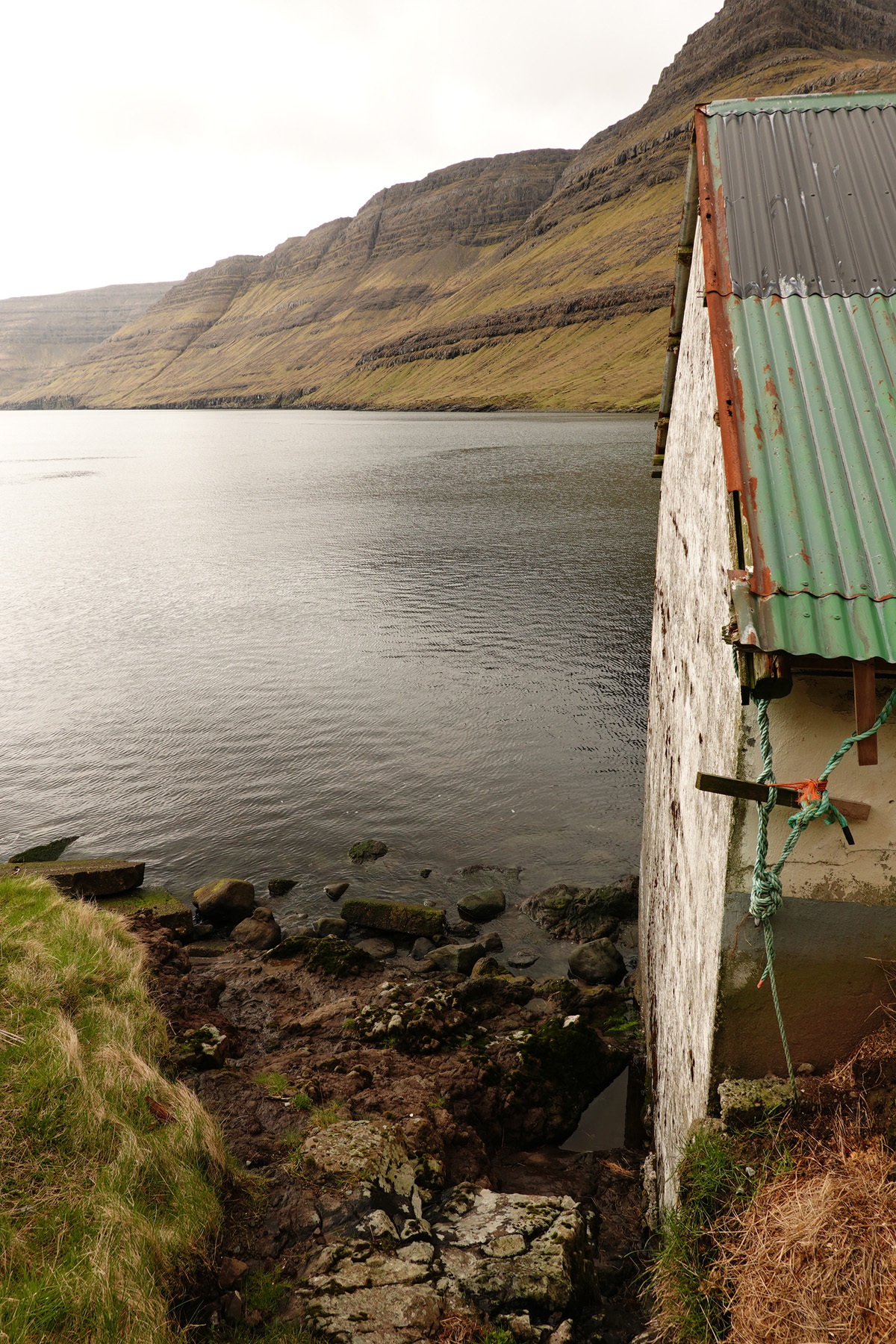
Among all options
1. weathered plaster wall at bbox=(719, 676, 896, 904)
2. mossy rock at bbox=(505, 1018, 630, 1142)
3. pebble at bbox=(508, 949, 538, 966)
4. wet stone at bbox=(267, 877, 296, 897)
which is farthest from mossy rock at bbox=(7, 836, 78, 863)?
weathered plaster wall at bbox=(719, 676, 896, 904)

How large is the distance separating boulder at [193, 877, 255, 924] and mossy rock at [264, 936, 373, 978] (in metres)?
1.79

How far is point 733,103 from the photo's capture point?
7.13 metres

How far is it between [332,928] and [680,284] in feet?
36.7

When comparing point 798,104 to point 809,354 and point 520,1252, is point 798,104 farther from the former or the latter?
point 520,1252

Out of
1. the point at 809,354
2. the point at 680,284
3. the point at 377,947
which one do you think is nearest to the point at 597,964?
the point at 377,947

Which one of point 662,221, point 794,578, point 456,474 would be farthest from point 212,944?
point 662,221

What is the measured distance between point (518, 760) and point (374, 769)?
373cm

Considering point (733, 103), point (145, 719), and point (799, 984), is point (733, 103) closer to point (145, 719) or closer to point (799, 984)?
point (799, 984)

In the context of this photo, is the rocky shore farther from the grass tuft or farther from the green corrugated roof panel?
the green corrugated roof panel

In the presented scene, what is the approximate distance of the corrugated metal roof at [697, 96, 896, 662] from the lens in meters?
4.14

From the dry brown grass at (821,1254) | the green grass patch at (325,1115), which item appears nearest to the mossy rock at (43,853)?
the green grass patch at (325,1115)

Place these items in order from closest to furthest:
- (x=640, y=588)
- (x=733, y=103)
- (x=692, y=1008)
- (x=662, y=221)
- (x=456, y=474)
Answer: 1. (x=692, y=1008)
2. (x=733, y=103)
3. (x=640, y=588)
4. (x=456, y=474)
5. (x=662, y=221)

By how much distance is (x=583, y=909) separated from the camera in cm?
1401

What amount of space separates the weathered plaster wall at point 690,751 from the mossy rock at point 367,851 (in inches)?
305
